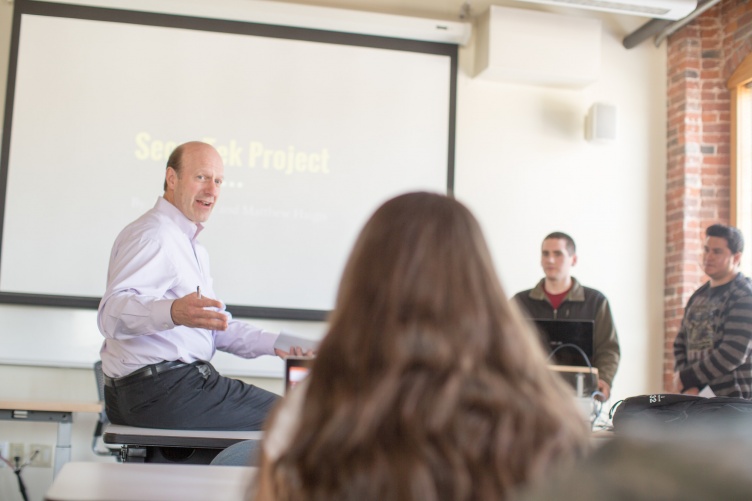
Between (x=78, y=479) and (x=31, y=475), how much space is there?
402cm

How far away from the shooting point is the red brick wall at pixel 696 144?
5.89 m

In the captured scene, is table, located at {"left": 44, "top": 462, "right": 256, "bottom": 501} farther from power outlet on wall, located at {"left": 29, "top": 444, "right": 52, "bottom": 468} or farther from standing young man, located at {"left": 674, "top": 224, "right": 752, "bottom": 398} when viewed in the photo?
power outlet on wall, located at {"left": 29, "top": 444, "right": 52, "bottom": 468}

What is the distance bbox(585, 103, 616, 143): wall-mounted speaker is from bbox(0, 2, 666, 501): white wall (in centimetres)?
12

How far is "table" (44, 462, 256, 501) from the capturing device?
4.77 feet

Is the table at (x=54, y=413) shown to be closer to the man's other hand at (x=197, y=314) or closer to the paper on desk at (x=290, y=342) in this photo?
the paper on desk at (x=290, y=342)

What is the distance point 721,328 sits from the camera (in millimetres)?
4656

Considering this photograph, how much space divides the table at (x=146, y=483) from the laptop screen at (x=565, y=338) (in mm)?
2090

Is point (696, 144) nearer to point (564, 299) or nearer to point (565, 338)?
point (564, 299)

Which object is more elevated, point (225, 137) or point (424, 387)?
point (225, 137)

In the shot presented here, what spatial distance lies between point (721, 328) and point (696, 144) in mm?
1801

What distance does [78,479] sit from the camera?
1.61 m

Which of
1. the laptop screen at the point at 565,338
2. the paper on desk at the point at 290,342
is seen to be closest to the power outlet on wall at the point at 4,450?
the paper on desk at the point at 290,342

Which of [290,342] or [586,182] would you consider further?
[586,182]

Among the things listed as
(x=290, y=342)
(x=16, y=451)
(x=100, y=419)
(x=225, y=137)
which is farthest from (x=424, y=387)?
(x=16, y=451)
